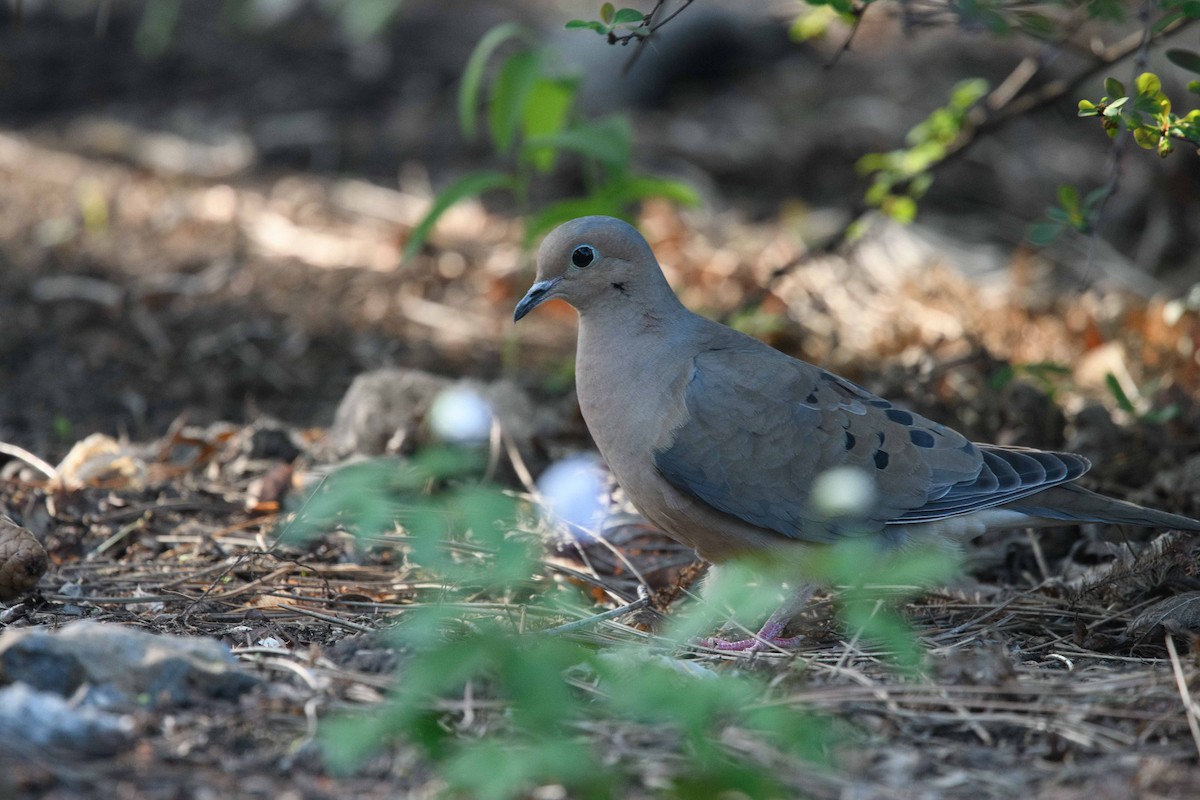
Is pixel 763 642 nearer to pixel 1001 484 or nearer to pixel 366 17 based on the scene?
pixel 1001 484

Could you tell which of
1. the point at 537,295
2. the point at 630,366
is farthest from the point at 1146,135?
the point at 537,295

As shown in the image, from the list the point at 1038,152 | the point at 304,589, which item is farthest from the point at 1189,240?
the point at 304,589

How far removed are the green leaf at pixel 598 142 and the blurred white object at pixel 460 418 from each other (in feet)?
3.55

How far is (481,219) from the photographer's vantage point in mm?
7652

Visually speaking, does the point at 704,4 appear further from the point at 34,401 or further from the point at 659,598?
the point at 659,598

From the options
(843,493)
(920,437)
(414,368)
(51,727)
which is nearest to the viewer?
(51,727)

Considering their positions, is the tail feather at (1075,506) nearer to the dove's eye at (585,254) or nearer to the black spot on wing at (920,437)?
the black spot on wing at (920,437)

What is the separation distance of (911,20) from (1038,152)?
4643 mm

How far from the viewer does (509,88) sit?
5285 millimetres

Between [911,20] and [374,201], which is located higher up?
[911,20]

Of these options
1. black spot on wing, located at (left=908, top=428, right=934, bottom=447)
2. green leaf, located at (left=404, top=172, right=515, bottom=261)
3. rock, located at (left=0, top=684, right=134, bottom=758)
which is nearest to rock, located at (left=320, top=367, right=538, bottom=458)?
green leaf, located at (left=404, top=172, right=515, bottom=261)

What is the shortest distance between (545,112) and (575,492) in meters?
1.96

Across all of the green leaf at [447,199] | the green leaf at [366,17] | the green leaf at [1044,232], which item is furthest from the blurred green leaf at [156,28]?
the green leaf at [1044,232]

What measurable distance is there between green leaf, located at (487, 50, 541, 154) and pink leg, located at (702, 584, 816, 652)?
99.6 inches
